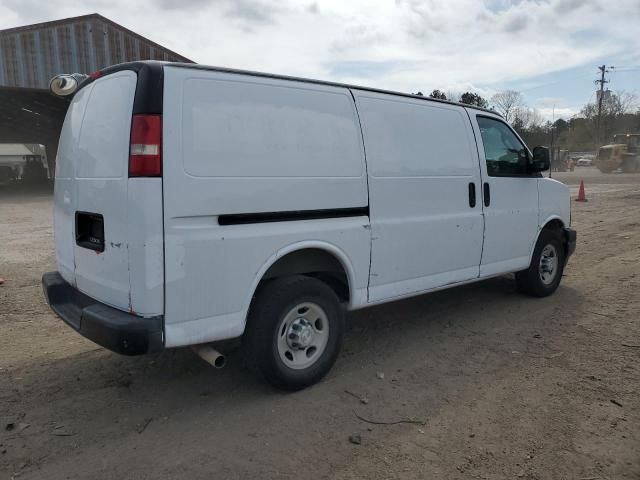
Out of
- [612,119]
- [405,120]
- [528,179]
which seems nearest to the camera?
[405,120]

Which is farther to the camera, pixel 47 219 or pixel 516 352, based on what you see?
pixel 47 219

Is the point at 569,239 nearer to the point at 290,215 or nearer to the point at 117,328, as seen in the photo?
the point at 290,215

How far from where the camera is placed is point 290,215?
3.55 m

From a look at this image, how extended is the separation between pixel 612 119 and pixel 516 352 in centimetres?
7960

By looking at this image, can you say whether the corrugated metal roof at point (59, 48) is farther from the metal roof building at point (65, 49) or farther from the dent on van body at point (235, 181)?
the dent on van body at point (235, 181)

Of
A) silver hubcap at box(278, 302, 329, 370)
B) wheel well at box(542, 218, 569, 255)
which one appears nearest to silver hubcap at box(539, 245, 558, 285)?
wheel well at box(542, 218, 569, 255)

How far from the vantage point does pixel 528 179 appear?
224 inches

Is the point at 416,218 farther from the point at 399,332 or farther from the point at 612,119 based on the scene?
the point at 612,119

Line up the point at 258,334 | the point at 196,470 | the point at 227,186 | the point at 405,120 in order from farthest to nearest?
the point at 405,120, the point at 258,334, the point at 227,186, the point at 196,470

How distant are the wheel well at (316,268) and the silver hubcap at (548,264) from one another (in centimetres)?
306

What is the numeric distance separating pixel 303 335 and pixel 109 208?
61.5 inches

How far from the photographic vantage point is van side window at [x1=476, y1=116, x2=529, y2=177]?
17.2ft

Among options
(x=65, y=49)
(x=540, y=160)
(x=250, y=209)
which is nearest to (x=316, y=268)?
(x=250, y=209)

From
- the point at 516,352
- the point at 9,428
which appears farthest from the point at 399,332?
the point at 9,428
